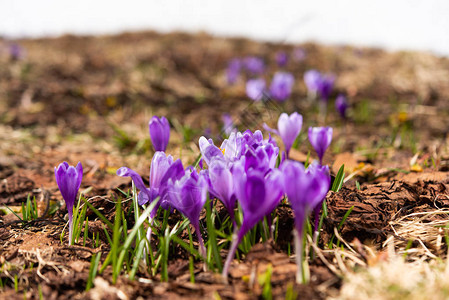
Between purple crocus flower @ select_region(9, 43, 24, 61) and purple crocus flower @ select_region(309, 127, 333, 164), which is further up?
purple crocus flower @ select_region(9, 43, 24, 61)

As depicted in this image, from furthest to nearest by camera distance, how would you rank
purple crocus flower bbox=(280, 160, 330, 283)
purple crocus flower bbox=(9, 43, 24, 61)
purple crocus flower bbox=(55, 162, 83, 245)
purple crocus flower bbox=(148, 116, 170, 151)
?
purple crocus flower bbox=(9, 43, 24, 61)
purple crocus flower bbox=(148, 116, 170, 151)
purple crocus flower bbox=(55, 162, 83, 245)
purple crocus flower bbox=(280, 160, 330, 283)

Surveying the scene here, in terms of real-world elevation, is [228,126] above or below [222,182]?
above

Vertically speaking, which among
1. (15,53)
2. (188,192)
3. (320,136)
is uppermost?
(15,53)

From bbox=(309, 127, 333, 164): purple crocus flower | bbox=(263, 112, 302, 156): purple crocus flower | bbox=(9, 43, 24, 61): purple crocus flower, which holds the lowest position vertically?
bbox=(309, 127, 333, 164): purple crocus flower

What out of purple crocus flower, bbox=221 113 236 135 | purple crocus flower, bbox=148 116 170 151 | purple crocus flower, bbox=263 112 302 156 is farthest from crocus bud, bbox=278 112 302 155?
purple crocus flower, bbox=221 113 236 135

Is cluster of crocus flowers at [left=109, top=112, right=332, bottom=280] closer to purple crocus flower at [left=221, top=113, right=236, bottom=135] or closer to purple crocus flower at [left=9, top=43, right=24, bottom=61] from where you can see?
purple crocus flower at [left=221, top=113, right=236, bottom=135]

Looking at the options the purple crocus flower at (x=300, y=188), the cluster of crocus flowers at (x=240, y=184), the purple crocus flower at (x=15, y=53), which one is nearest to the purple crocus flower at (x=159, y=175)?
the cluster of crocus flowers at (x=240, y=184)

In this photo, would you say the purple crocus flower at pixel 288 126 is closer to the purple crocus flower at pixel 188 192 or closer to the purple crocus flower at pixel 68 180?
the purple crocus flower at pixel 188 192

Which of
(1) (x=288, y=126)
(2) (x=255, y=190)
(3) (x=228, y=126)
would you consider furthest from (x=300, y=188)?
(3) (x=228, y=126)

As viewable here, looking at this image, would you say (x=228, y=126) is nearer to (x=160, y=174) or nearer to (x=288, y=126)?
(x=288, y=126)
